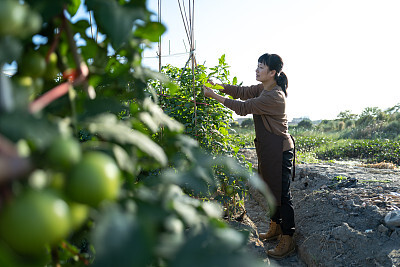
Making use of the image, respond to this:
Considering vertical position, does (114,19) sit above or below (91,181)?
above

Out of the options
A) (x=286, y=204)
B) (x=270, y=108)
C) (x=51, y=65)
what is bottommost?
(x=286, y=204)

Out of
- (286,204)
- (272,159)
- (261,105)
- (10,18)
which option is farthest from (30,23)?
(286,204)

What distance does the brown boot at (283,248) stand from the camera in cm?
343

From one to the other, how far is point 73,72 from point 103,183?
13.4 inches

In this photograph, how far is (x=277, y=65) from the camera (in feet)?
11.3

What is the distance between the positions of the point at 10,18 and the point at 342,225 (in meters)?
3.67

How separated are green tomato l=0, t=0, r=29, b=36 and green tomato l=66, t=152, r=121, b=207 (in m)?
0.22

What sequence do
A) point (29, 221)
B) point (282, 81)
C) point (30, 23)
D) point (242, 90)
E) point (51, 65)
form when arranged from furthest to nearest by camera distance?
point (242, 90)
point (282, 81)
point (51, 65)
point (30, 23)
point (29, 221)

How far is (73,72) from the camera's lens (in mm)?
665

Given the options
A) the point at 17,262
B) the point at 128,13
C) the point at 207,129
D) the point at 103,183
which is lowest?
the point at 207,129

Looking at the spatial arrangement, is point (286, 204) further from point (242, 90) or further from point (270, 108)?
point (242, 90)

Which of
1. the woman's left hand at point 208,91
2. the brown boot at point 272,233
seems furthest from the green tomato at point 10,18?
the brown boot at point 272,233

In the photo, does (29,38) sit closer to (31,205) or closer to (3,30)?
(3,30)

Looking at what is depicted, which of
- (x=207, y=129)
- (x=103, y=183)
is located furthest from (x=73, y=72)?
(x=207, y=129)
